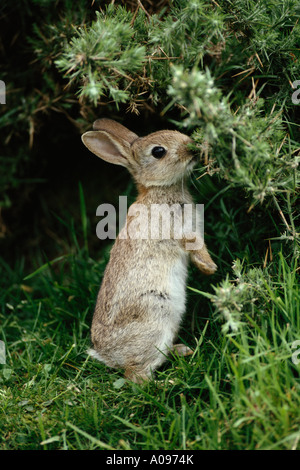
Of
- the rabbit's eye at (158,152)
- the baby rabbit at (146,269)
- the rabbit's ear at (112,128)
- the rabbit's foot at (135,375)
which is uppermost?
the rabbit's ear at (112,128)

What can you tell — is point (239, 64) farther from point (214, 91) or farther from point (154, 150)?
point (214, 91)

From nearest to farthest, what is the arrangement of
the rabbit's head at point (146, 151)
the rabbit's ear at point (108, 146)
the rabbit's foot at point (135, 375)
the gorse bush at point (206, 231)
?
1. the gorse bush at point (206, 231)
2. the rabbit's foot at point (135, 375)
3. the rabbit's head at point (146, 151)
4. the rabbit's ear at point (108, 146)

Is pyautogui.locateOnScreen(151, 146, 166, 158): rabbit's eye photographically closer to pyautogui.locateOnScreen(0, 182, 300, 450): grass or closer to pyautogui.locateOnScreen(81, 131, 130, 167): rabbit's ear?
pyautogui.locateOnScreen(81, 131, 130, 167): rabbit's ear

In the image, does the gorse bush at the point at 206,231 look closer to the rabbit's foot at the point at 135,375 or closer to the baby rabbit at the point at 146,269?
the rabbit's foot at the point at 135,375

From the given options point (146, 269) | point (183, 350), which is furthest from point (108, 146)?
point (183, 350)

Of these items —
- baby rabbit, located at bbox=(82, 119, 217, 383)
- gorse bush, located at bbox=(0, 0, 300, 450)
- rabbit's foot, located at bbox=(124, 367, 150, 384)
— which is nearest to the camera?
gorse bush, located at bbox=(0, 0, 300, 450)

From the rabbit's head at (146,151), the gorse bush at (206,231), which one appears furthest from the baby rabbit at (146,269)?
the gorse bush at (206,231)

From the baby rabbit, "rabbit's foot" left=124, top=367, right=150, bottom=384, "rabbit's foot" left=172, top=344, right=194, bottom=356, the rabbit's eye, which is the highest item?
the rabbit's eye

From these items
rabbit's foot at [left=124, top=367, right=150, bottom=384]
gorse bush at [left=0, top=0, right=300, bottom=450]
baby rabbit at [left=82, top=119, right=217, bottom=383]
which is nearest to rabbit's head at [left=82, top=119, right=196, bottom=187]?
baby rabbit at [left=82, top=119, right=217, bottom=383]

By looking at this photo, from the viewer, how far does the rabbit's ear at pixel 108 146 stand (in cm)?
411

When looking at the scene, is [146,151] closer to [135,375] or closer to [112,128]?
[112,128]

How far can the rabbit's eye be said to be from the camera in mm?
4051

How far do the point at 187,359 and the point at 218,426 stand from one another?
42.3 inches

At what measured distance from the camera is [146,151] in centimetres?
415
